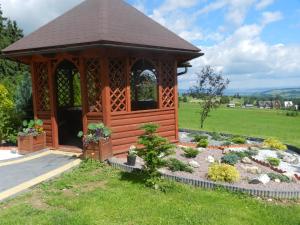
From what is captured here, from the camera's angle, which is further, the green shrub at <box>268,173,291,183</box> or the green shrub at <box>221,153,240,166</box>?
the green shrub at <box>221,153,240,166</box>

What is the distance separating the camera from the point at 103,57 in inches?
364

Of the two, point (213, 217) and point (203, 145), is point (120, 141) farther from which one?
A: point (213, 217)

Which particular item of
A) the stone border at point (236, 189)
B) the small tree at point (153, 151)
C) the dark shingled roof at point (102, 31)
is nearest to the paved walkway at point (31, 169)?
the small tree at point (153, 151)

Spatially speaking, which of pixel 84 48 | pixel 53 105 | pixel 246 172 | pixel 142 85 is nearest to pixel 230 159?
pixel 246 172

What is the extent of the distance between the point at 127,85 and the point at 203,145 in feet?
10.7

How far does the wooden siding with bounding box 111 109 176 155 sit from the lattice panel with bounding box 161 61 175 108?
0.31 meters

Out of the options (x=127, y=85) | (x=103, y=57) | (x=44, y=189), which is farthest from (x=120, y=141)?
(x=44, y=189)

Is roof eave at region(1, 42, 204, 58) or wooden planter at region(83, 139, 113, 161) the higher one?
roof eave at region(1, 42, 204, 58)

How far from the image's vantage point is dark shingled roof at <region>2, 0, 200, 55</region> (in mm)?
9297

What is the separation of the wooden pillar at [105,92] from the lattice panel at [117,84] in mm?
218

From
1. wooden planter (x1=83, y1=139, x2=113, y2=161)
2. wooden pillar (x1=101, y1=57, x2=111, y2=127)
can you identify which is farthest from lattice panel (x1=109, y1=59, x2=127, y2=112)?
wooden planter (x1=83, y1=139, x2=113, y2=161)

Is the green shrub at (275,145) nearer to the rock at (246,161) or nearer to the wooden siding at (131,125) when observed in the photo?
the rock at (246,161)

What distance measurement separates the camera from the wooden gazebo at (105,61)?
9375 mm

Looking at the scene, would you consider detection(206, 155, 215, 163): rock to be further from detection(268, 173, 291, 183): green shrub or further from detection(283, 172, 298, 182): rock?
detection(283, 172, 298, 182): rock
